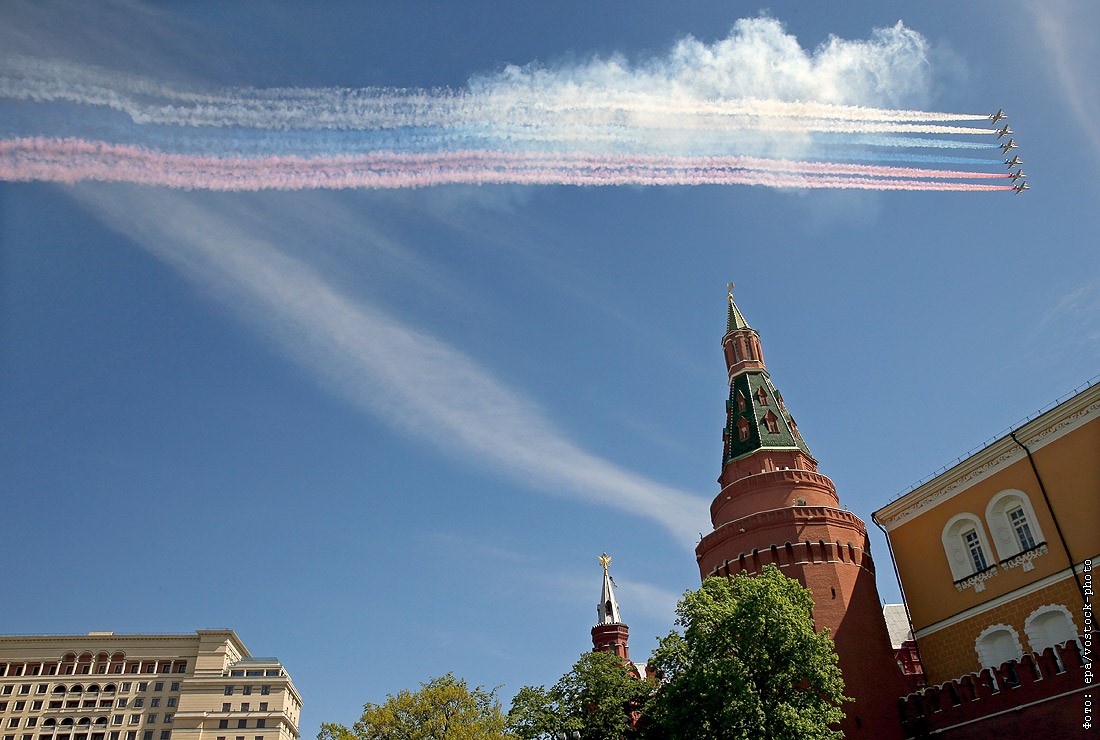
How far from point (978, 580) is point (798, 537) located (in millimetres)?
9011

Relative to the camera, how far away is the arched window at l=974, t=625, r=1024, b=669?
36.9 m

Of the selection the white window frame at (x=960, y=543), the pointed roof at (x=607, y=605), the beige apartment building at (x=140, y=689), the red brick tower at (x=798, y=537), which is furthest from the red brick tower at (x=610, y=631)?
the beige apartment building at (x=140, y=689)

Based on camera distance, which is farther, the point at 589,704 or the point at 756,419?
the point at 756,419

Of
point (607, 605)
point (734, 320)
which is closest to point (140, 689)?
point (607, 605)

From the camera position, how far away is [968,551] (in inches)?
1607

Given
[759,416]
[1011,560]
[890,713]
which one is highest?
[759,416]

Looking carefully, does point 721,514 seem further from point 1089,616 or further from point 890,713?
point 1089,616

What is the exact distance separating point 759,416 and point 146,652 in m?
89.5

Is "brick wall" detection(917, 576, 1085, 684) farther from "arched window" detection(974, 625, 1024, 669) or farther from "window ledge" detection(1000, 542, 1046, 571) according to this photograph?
"window ledge" detection(1000, 542, 1046, 571)

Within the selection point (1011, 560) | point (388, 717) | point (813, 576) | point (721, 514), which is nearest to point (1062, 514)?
point (1011, 560)

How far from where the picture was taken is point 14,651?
104000 mm

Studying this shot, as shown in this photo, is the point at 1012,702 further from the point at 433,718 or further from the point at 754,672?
the point at 433,718

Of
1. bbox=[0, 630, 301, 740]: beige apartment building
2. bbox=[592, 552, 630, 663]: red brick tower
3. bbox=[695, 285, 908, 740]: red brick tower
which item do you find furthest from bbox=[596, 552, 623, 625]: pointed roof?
bbox=[0, 630, 301, 740]: beige apartment building

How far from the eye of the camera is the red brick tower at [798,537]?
40.6 m
